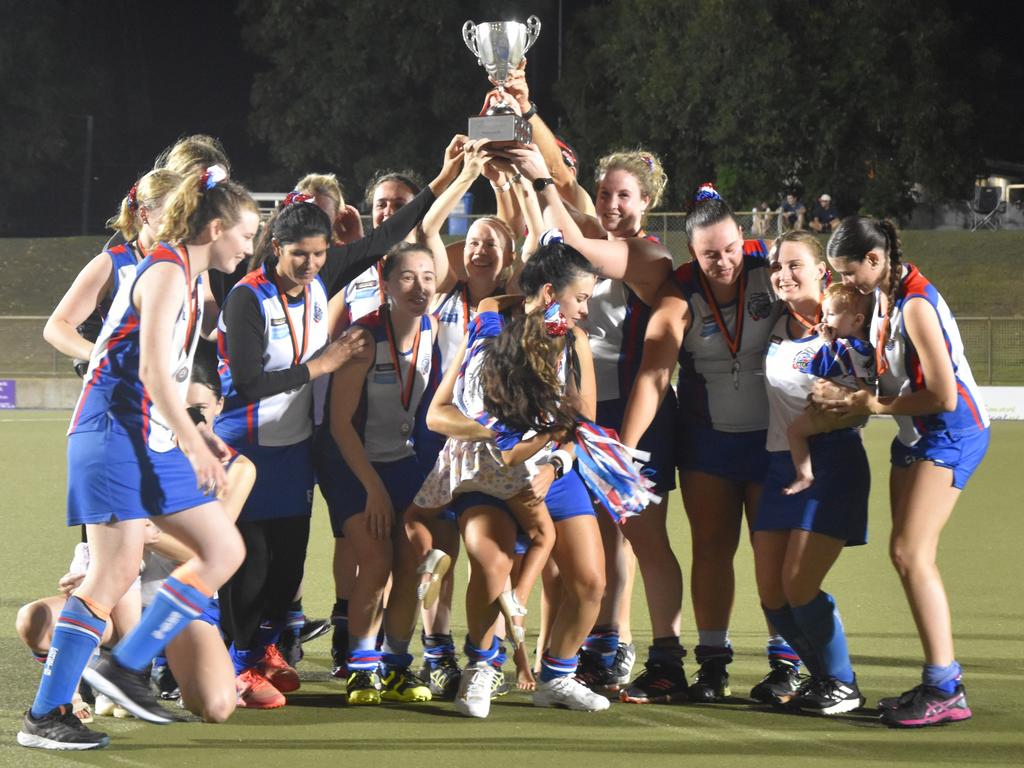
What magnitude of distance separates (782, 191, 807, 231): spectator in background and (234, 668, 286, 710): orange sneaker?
24.3 m

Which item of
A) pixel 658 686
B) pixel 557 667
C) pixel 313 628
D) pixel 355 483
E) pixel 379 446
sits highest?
pixel 379 446

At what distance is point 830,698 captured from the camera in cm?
538

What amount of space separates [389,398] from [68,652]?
1.65 metres

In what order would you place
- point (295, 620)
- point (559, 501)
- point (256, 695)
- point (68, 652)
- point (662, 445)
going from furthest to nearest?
1. point (295, 620)
2. point (662, 445)
3. point (256, 695)
4. point (559, 501)
5. point (68, 652)

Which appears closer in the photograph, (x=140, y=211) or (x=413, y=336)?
(x=140, y=211)

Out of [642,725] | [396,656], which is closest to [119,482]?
[396,656]

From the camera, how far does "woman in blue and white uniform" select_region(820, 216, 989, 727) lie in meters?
5.18

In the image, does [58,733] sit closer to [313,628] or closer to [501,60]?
[313,628]

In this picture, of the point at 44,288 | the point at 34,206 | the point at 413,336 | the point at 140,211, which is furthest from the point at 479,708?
the point at 34,206

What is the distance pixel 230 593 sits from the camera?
5.64 meters

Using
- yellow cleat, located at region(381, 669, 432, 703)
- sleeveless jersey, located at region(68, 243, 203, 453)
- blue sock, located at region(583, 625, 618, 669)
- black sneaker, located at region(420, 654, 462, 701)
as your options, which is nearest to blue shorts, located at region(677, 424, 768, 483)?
blue sock, located at region(583, 625, 618, 669)

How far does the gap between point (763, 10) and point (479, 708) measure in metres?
34.9

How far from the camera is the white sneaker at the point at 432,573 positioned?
5.44 m

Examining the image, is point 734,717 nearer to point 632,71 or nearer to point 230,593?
point 230,593
